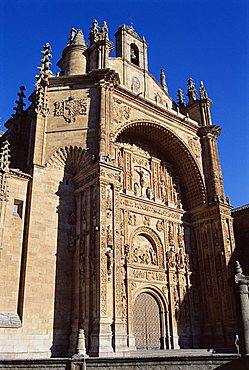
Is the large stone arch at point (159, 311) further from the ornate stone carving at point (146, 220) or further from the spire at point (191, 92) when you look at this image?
the spire at point (191, 92)

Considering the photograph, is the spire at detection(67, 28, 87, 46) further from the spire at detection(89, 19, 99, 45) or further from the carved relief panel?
the carved relief panel

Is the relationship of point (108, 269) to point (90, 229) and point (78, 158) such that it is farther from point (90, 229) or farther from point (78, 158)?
point (78, 158)

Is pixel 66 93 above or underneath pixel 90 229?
above

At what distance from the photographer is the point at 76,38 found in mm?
21031

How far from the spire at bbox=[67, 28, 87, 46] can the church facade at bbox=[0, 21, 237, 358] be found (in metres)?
0.09

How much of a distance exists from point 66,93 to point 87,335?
11.2m

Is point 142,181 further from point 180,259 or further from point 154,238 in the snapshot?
point 180,259

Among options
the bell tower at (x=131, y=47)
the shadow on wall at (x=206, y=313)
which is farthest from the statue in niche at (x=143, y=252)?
the bell tower at (x=131, y=47)

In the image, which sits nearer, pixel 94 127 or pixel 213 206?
pixel 94 127

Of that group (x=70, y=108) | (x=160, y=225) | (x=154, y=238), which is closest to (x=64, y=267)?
(x=154, y=238)

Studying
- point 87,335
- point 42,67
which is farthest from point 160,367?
point 42,67

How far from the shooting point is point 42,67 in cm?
1848

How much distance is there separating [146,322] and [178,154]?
398 inches

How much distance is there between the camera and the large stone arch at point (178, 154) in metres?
21.1
